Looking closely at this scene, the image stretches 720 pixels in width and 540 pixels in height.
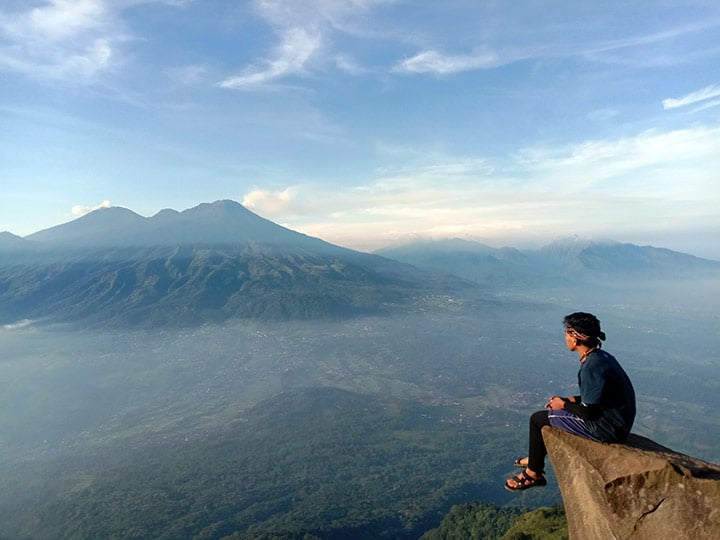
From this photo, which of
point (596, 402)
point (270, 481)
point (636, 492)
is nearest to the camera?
point (636, 492)

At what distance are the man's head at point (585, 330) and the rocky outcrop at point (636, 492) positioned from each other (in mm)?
1473

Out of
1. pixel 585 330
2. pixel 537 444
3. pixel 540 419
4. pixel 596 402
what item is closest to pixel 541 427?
pixel 540 419

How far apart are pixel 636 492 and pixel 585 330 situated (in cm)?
227

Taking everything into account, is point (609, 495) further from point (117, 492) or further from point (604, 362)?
point (117, 492)

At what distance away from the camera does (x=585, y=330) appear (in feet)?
22.4

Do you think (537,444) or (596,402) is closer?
(596,402)

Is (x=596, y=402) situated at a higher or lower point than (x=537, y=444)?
higher

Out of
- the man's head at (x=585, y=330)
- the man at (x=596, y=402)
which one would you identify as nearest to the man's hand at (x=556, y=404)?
the man at (x=596, y=402)

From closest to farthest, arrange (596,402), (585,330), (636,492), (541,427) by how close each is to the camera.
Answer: (636,492), (596,402), (585,330), (541,427)

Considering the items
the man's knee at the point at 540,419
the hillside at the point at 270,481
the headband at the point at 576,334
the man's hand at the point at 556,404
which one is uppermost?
the headband at the point at 576,334

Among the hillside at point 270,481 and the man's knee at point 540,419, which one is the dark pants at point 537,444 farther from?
the hillside at point 270,481

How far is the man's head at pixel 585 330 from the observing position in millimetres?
6781

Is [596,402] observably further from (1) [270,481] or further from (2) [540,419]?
(1) [270,481]

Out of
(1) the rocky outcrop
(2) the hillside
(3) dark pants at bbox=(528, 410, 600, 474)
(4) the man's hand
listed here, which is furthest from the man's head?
(2) the hillside
